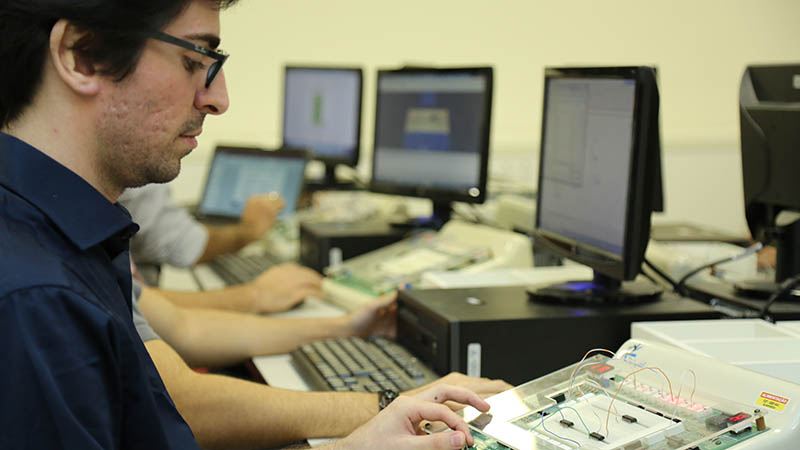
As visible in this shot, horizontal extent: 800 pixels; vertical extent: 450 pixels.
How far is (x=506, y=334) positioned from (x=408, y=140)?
1.18m

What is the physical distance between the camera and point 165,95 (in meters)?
0.95

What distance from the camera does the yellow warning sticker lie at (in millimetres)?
927

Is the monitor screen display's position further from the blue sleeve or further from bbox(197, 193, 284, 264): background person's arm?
bbox(197, 193, 284, 264): background person's arm

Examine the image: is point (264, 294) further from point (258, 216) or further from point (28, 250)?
point (28, 250)

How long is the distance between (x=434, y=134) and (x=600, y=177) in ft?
3.12

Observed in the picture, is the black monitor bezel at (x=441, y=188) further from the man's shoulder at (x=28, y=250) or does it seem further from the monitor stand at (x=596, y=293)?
the man's shoulder at (x=28, y=250)

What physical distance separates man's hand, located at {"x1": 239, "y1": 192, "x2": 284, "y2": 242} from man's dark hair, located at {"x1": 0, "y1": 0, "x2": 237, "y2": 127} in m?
1.88

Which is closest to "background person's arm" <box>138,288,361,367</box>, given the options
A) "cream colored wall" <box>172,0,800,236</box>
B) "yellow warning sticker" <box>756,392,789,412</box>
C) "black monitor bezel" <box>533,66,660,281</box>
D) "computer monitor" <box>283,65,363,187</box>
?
"black monitor bezel" <box>533,66,660,281</box>

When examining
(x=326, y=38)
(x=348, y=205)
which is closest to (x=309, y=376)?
(x=348, y=205)

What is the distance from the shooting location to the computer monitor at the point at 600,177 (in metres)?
1.34

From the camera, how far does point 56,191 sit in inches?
34.1

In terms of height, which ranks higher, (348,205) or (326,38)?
(326,38)

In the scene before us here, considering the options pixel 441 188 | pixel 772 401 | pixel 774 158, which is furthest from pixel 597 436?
pixel 441 188

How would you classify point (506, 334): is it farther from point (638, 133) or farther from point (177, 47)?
point (177, 47)
